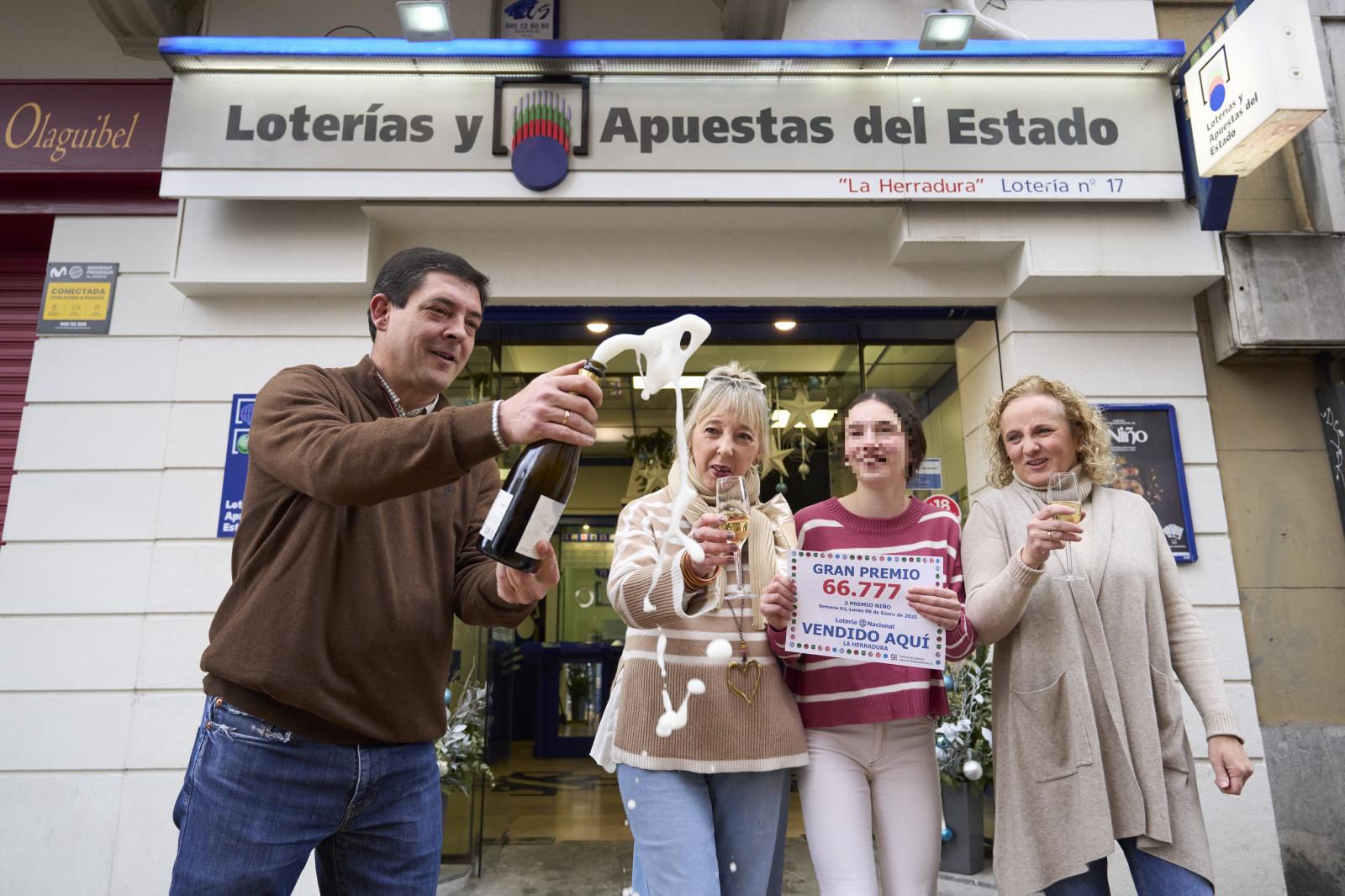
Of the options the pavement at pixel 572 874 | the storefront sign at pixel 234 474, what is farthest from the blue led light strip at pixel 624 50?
the pavement at pixel 572 874

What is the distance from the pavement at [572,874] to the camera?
12.6 ft

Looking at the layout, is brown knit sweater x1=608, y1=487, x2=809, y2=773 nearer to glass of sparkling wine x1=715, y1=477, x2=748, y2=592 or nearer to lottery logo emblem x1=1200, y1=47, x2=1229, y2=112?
glass of sparkling wine x1=715, y1=477, x2=748, y2=592

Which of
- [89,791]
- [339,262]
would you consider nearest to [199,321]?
[339,262]

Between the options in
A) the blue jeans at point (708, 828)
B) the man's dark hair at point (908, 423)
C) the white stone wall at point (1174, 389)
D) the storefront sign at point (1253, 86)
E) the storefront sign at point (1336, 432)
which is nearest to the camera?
the blue jeans at point (708, 828)

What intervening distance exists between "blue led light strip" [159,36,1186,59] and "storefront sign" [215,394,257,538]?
66.8 inches

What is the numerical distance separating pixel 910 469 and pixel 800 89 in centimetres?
263

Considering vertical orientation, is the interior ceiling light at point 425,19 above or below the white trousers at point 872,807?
above

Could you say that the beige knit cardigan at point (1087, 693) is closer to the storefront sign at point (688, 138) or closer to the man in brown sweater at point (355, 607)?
the man in brown sweater at point (355, 607)

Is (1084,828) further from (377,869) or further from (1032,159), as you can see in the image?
(1032,159)

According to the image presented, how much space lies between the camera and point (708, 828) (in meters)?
1.81

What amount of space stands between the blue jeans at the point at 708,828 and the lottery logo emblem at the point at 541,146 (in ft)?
9.61

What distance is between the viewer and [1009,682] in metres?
2.05

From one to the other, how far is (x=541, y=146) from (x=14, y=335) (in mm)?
3104

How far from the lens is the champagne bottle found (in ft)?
4.78
